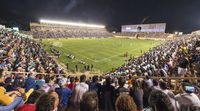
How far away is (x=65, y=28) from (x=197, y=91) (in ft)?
374

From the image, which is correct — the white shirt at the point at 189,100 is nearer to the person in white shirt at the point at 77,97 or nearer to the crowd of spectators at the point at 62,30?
the person in white shirt at the point at 77,97

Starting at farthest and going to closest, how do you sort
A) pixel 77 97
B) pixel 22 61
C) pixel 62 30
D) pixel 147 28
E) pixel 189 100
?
pixel 147 28
pixel 62 30
pixel 22 61
pixel 77 97
pixel 189 100

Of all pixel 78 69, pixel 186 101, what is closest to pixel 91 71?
pixel 78 69

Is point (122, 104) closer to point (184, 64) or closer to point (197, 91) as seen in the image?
point (197, 91)

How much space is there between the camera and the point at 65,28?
387ft

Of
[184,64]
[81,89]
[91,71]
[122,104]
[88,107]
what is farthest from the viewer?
[91,71]

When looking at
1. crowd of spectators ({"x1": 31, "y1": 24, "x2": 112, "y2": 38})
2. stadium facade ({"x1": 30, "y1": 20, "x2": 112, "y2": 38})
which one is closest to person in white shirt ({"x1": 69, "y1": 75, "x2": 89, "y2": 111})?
crowd of spectators ({"x1": 31, "y1": 24, "x2": 112, "y2": 38})

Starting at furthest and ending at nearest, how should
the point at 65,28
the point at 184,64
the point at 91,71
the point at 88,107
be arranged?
the point at 65,28
the point at 91,71
the point at 184,64
the point at 88,107

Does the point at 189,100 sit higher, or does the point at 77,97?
the point at 189,100

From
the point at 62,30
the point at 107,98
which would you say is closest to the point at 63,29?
the point at 62,30

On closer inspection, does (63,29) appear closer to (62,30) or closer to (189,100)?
(62,30)

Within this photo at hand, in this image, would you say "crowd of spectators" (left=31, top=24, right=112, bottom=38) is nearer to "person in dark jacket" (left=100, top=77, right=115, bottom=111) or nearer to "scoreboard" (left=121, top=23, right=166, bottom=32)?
"scoreboard" (left=121, top=23, right=166, bottom=32)

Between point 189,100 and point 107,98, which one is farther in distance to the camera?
point 107,98

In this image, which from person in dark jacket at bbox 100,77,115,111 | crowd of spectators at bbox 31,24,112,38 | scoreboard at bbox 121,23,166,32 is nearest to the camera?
person in dark jacket at bbox 100,77,115,111
